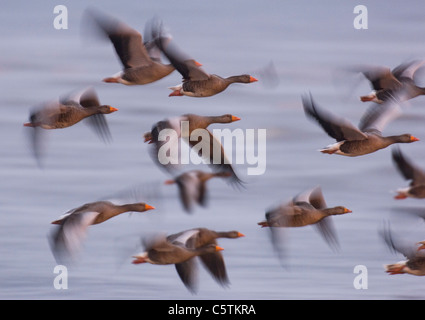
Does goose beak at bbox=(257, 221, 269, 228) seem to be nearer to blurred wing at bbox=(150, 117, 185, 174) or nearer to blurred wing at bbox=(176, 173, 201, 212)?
blurred wing at bbox=(176, 173, 201, 212)

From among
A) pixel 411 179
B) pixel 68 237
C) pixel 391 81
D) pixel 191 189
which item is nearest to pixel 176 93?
pixel 191 189

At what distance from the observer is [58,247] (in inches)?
263

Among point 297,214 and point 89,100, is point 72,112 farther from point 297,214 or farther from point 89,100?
point 297,214

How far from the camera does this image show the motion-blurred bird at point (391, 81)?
771 centimetres

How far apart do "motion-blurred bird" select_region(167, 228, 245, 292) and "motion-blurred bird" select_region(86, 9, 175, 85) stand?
131 cm

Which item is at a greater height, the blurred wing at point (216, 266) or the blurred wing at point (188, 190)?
the blurred wing at point (188, 190)

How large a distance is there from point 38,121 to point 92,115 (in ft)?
1.72

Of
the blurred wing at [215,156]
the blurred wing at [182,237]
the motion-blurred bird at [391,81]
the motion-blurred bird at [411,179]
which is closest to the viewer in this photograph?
the blurred wing at [182,237]

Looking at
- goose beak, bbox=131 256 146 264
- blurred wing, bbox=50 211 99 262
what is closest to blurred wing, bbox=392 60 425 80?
goose beak, bbox=131 256 146 264

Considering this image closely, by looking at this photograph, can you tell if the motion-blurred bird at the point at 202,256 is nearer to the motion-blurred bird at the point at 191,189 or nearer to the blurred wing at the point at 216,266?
the blurred wing at the point at 216,266

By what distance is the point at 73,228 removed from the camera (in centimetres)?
676

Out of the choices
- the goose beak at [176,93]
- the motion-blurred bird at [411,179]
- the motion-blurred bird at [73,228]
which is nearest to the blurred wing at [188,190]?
the motion-blurred bird at [73,228]

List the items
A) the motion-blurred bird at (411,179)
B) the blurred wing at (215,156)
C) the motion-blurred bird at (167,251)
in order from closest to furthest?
the motion-blurred bird at (167,251), the motion-blurred bird at (411,179), the blurred wing at (215,156)

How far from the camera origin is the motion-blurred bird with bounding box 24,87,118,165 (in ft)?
24.3
